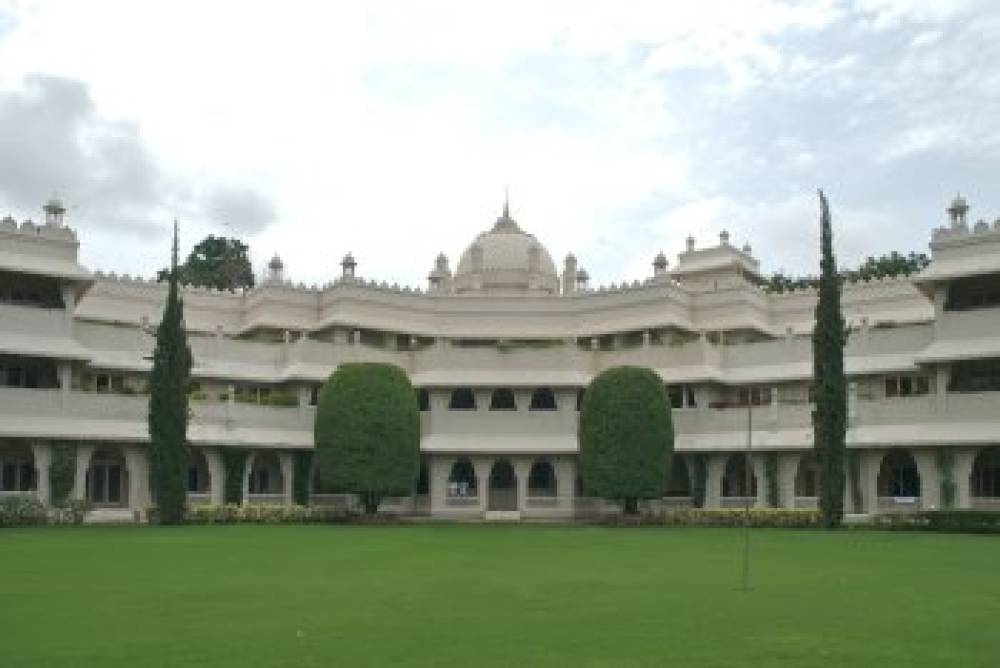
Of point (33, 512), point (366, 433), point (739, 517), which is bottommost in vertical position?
point (739, 517)

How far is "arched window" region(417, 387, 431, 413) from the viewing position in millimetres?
59812

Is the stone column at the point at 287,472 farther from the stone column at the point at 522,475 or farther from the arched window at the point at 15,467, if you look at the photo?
the arched window at the point at 15,467

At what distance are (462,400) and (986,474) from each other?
25.8 meters

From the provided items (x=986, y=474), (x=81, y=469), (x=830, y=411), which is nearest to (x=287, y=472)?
(x=81, y=469)

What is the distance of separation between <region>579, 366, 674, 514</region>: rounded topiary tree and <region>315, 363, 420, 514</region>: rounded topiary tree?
26.5ft

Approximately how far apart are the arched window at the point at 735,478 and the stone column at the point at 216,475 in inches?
907

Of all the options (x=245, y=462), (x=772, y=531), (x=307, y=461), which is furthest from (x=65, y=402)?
(x=772, y=531)

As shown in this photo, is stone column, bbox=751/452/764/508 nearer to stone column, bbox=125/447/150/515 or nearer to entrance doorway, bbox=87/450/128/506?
stone column, bbox=125/447/150/515

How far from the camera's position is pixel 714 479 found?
2180 inches

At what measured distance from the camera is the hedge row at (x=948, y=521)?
1642 inches

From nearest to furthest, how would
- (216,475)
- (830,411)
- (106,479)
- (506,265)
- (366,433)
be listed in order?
(830,411) < (366,433) < (106,479) < (216,475) < (506,265)

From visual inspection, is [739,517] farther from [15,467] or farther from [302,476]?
[15,467]

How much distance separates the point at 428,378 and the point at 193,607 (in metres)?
40.1

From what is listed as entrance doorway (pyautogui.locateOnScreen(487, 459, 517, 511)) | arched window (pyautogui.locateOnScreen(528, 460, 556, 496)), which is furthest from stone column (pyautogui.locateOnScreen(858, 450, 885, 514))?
entrance doorway (pyautogui.locateOnScreen(487, 459, 517, 511))
